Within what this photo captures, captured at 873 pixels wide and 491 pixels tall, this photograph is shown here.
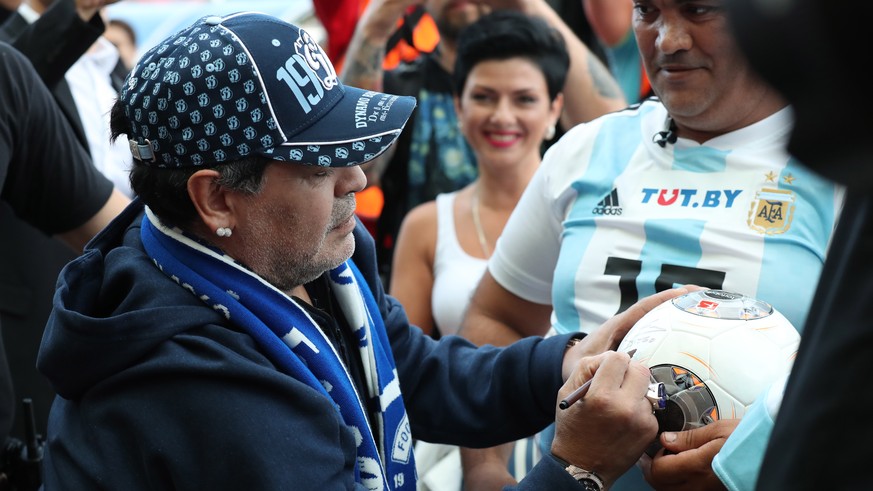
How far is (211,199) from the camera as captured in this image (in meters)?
1.84

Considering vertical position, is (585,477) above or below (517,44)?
below

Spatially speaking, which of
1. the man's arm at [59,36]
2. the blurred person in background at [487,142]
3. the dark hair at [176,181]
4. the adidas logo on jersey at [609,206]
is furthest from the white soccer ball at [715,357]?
the man's arm at [59,36]

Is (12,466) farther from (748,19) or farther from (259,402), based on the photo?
(748,19)

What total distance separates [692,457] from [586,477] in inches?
7.4

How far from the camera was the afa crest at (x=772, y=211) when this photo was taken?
212 cm

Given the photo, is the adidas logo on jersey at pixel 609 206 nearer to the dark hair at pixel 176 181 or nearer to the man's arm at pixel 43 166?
the dark hair at pixel 176 181

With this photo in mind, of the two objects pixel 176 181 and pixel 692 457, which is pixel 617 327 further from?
pixel 176 181

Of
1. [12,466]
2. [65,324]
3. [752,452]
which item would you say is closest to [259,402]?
[65,324]

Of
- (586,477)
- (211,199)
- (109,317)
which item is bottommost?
(586,477)

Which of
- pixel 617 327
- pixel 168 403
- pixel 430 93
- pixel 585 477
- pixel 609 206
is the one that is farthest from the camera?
pixel 430 93

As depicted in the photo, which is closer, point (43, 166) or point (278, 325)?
point (278, 325)

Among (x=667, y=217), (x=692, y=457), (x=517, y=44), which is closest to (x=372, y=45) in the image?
(x=517, y=44)

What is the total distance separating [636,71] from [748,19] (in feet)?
12.2

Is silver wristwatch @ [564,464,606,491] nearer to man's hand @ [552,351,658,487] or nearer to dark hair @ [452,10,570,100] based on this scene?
man's hand @ [552,351,658,487]
